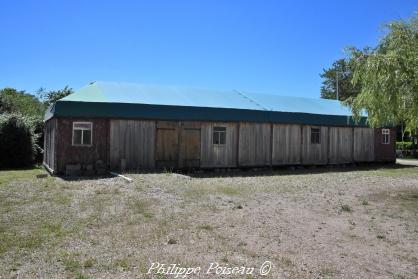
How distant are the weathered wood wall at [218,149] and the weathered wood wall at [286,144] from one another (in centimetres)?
235

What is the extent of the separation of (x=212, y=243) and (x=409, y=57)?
29.1ft

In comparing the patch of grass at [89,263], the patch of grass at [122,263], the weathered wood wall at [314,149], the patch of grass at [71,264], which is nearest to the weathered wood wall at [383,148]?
the weathered wood wall at [314,149]

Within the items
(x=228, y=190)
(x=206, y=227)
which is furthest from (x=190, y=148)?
(x=206, y=227)

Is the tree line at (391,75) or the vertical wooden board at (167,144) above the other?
the tree line at (391,75)

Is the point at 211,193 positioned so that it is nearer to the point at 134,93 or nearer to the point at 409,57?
the point at 409,57

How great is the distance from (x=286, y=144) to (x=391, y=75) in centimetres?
1045

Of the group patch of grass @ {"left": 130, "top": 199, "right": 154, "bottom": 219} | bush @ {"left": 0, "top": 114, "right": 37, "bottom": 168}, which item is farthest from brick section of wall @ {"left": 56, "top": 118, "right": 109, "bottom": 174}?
patch of grass @ {"left": 130, "top": 199, "right": 154, "bottom": 219}

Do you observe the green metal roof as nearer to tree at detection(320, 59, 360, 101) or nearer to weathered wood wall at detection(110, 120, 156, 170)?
weathered wood wall at detection(110, 120, 156, 170)

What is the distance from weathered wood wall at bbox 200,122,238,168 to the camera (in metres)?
20.8

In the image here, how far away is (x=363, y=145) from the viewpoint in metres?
26.2

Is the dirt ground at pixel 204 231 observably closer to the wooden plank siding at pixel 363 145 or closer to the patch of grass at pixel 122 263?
the patch of grass at pixel 122 263

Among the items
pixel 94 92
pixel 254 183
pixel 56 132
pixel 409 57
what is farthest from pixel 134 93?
pixel 409 57

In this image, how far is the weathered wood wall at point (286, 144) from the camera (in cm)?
2253

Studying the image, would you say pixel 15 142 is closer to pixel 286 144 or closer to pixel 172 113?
pixel 172 113
